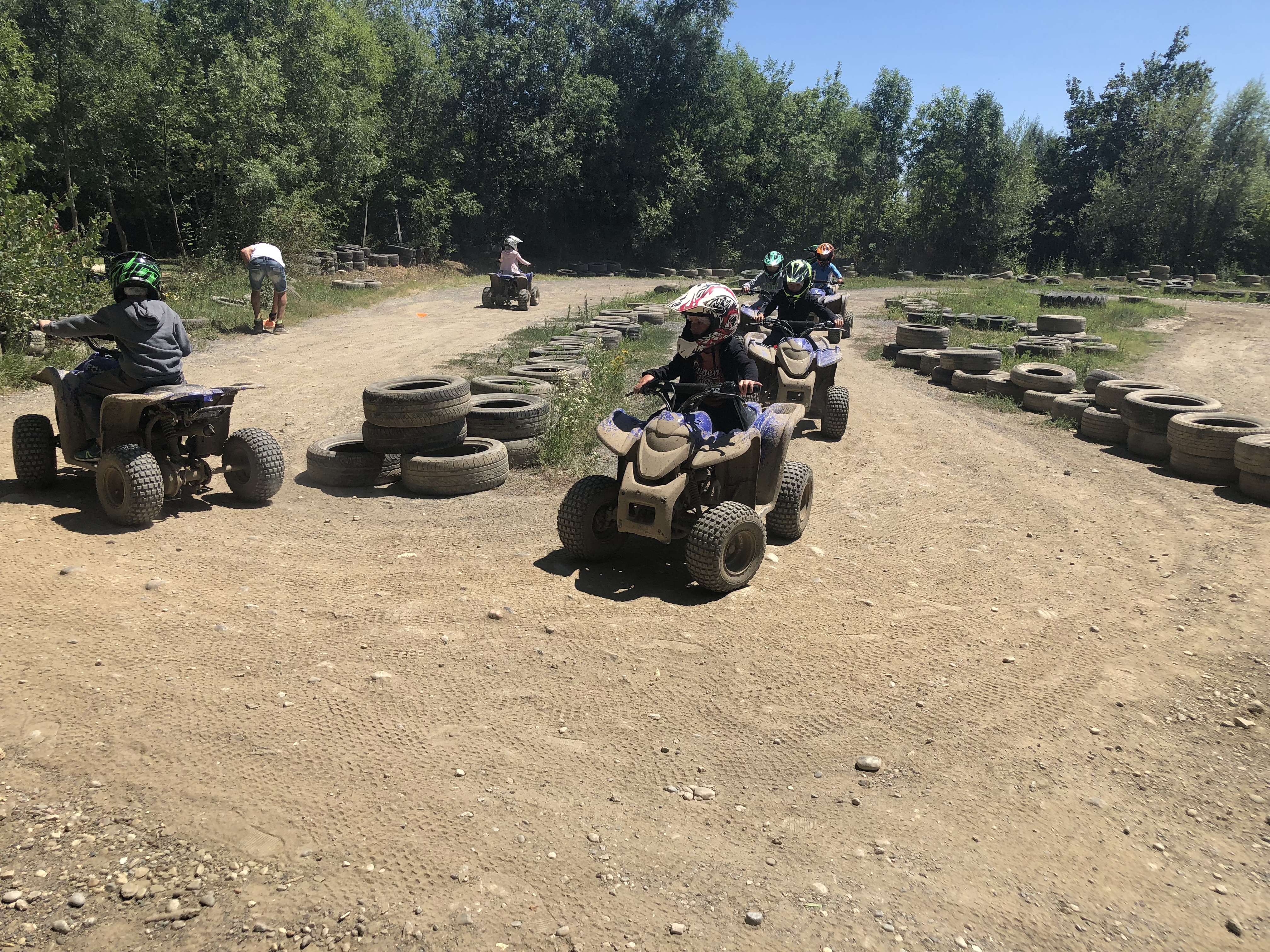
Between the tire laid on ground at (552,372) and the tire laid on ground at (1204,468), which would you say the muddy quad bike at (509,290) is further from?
the tire laid on ground at (1204,468)

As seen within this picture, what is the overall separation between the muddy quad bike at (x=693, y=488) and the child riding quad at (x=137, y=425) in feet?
9.31

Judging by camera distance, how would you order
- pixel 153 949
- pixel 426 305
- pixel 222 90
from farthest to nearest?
pixel 426 305
pixel 222 90
pixel 153 949

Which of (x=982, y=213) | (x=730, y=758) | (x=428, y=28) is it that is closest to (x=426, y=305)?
(x=730, y=758)

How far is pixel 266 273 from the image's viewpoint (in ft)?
53.1

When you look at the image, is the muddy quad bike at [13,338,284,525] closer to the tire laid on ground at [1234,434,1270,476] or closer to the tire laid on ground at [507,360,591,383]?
the tire laid on ground at [507,360,591,383]

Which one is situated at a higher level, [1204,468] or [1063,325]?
[1063,325]

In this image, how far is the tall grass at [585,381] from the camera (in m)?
8.63

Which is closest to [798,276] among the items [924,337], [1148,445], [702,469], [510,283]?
[1148,445]

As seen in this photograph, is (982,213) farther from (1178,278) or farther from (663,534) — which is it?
(663,534)

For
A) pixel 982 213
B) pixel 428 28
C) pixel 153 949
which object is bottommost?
pixel 153 949

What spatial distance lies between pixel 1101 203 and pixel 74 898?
4867cm

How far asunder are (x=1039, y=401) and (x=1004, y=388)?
3.64 feet

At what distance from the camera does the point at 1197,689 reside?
483cm

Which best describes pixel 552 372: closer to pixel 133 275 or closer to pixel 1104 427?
pixel 133 275
